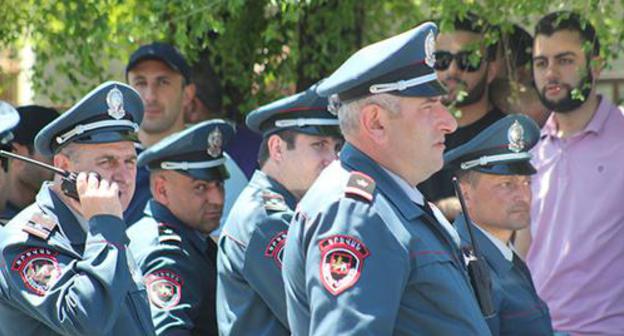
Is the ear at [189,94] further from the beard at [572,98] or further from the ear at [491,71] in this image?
the beard at [572,98]

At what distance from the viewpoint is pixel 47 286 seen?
15.2 ft

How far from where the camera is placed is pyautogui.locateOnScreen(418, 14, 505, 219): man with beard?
7238 mm

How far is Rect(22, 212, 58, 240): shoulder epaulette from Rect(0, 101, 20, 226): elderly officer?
0.78m

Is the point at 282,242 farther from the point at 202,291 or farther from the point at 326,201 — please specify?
the point at 326,201

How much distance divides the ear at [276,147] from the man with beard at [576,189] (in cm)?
157

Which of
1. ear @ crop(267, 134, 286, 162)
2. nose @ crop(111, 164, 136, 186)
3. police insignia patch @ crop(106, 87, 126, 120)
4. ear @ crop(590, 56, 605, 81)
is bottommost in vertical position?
ear @ crop(267, 134, 286, 162)

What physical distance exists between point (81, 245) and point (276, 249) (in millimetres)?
863

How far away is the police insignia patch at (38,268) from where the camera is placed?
15.2 ft

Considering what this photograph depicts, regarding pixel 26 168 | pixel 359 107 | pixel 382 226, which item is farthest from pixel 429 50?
pixel 26 168

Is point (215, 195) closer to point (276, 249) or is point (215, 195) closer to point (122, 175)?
point (276, 249)

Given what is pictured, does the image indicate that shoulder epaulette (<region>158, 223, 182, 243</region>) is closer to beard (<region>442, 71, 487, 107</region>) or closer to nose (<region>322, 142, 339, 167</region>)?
nose (<region>322, 142, 339, 167</region>)

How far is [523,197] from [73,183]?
6.74 ft

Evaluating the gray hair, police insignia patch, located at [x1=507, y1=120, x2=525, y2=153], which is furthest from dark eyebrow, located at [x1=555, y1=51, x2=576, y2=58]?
the gray hair

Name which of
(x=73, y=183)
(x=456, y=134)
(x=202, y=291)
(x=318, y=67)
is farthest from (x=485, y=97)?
(x=73, y=183)
